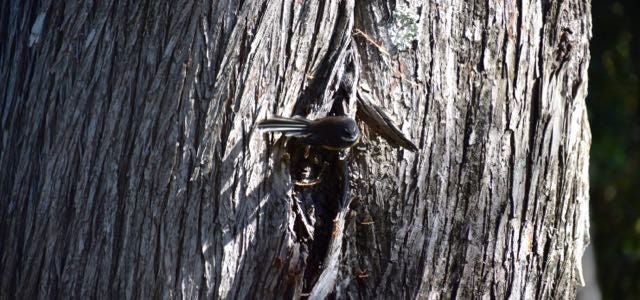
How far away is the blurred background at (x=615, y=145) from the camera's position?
6469 mm

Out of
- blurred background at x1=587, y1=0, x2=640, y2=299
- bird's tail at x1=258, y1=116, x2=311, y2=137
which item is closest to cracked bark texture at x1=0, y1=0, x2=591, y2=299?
bird's tail at x1=258, y1=116, x2=311, y2=137

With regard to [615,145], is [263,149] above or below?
below

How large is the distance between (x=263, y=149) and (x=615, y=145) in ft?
16.0

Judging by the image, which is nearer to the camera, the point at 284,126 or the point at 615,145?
the point at 284,126

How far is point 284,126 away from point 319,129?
97 millimetres

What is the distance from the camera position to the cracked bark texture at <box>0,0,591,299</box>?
2.29 meters

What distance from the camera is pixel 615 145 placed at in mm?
6512

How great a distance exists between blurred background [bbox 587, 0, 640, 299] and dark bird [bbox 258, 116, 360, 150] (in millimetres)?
4621

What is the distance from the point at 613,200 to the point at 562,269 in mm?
4652

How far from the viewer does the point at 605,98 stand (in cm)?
662

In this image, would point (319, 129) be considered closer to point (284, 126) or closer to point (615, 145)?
point (284, 126)

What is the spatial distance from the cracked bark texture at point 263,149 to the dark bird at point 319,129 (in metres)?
0.05

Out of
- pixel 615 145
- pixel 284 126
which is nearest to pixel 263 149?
pixel 284 126

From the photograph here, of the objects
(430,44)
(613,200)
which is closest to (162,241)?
(430,44)
